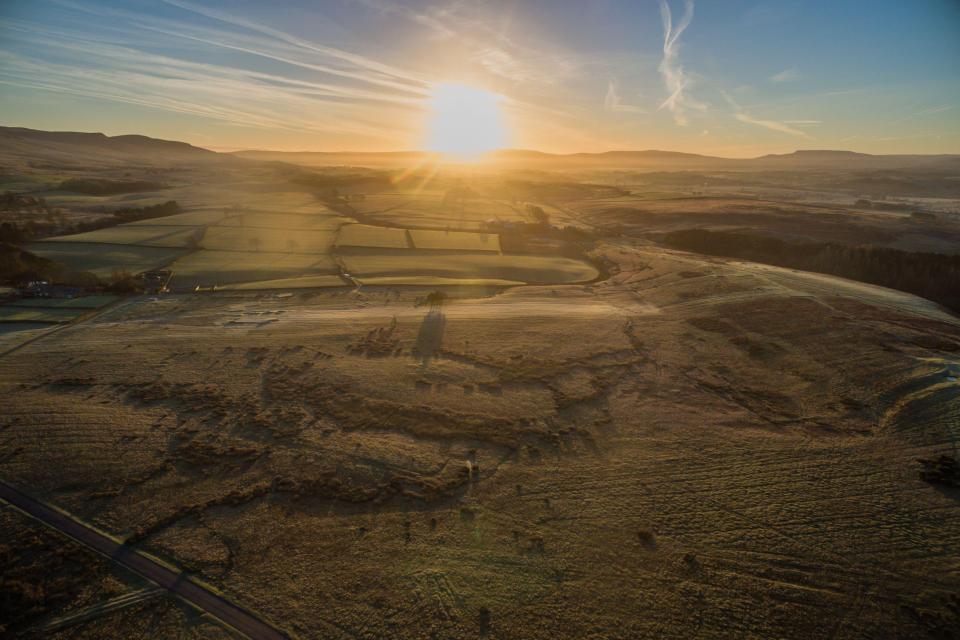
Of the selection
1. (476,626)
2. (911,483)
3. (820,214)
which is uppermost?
(820,214)

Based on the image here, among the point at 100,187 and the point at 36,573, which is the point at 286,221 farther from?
the point at 36,573

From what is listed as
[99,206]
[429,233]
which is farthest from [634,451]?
[99,206]

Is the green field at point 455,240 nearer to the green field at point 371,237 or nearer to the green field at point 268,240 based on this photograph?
the green field at point 371,237

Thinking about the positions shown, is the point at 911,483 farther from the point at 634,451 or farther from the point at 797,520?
the point at 634,451

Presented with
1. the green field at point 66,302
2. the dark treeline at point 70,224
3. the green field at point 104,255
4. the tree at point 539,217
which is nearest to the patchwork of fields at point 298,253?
the green field at point 104,255

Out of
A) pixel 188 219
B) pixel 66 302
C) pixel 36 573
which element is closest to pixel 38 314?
pixel 66 302

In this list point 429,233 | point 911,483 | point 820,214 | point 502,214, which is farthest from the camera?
point 502,214
